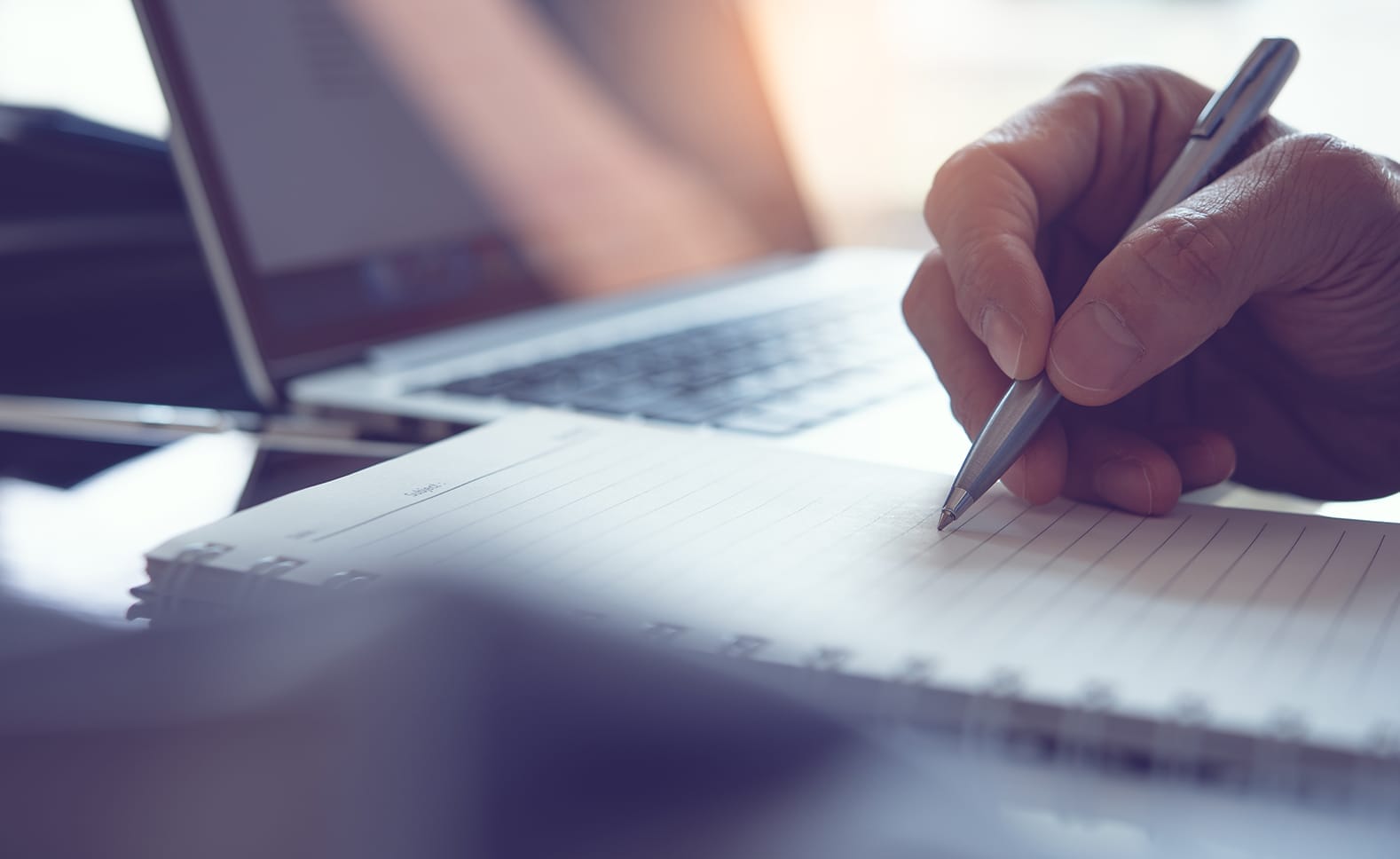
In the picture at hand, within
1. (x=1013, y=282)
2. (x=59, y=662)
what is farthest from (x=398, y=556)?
(x=1013, y=282)

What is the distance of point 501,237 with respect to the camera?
829 millimetres

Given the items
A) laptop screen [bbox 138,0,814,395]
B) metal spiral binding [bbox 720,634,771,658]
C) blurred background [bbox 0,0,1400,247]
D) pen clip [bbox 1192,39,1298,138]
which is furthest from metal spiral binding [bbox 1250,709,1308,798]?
blurred background [bbox 0,0,1400,247]

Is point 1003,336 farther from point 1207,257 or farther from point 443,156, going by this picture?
point 443,156

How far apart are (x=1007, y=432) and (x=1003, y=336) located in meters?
0.04

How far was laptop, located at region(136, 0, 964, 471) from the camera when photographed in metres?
0.59

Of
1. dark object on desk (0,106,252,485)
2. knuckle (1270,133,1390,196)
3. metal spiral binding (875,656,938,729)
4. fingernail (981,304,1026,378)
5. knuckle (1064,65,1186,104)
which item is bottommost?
metal spiral binding (875,656,938,729)

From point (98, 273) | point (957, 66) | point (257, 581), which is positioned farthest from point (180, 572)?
point (957, 66)

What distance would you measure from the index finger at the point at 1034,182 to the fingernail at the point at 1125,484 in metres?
0.04

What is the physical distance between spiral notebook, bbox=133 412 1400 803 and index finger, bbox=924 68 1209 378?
0.22ft

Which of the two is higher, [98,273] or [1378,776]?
[98,273]

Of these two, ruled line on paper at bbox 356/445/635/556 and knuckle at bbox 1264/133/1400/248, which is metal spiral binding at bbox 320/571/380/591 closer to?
ruled line on paper at bbox 356/445/635/556

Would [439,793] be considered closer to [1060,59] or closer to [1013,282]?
[1013,282]

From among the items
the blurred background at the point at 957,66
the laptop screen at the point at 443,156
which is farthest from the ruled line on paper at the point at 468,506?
the blurred background at the point at 957,66

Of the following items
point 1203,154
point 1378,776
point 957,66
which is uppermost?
point 957,66
